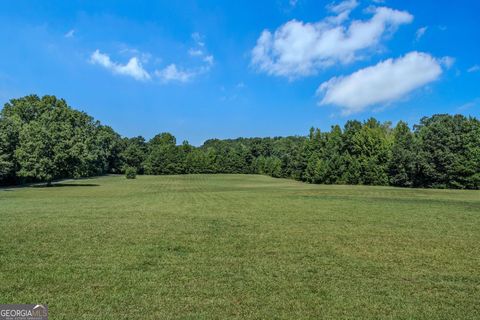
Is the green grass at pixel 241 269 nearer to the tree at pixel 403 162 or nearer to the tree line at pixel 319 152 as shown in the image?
the tree line at pixel 319 152

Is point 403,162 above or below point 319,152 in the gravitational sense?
below

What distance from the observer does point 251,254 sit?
1039cm

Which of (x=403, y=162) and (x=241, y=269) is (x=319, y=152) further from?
(x=241, y=269)

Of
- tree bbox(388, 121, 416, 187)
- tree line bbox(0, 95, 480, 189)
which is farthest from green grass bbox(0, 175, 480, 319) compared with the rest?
tree bbox(388, 121, 416, 187)

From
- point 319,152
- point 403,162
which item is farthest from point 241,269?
point 319,152

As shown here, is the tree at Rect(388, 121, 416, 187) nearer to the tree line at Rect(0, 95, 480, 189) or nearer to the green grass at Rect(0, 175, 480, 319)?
the tree line at Rect(0, 95, 480, 189)

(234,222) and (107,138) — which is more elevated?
(107,138)

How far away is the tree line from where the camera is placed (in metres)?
49.9

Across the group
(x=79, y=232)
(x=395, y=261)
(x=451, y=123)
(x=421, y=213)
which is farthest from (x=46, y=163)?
(x=451, y=123)

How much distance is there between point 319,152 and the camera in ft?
256

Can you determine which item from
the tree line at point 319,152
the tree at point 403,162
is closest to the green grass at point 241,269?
the tree line at point 319,152

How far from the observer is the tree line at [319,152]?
49875mm

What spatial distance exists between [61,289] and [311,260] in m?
5.93

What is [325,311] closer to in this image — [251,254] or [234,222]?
[251,254]
